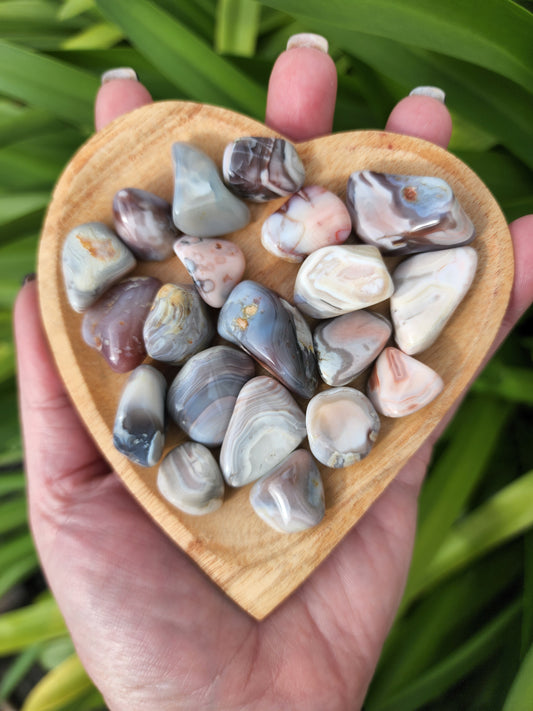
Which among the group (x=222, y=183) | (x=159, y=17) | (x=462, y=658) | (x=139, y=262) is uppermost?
(x=159, y=17)

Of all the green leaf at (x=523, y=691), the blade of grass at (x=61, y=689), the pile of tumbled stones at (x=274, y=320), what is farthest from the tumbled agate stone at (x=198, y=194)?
the blade of grass at (x=61, y=689)

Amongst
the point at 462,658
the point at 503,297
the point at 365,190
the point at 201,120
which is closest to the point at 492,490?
the point at 462,658

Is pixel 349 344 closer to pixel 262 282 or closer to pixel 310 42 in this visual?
pixel 262 282

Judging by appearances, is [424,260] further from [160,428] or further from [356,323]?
[160,428]

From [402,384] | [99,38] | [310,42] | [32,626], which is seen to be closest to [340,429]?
[402,384]

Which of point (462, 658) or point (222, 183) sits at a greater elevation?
point (222, 183)

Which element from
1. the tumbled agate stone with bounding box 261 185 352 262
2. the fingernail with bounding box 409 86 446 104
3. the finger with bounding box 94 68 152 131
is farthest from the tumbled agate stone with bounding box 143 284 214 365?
the fingernail with bounding box 409 86 446 104

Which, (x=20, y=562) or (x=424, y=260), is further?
(x=20, y=562)
